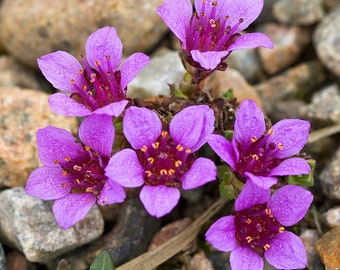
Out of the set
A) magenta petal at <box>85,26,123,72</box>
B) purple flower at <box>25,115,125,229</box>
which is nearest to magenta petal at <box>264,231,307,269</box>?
purple flower at <box>25,115,125,229</box>


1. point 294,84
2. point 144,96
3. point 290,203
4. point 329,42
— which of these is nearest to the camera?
point 290,203

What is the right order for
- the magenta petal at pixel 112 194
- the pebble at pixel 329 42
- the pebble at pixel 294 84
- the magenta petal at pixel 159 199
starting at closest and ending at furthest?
1. the magenta petal at pixel 159 199
2. the magenta petal at pixel 112 194
3. the pebble at pixel 329 42
4. the pebble at pixel 294 84

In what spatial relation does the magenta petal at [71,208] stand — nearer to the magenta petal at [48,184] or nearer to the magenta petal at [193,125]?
the magenta petal at [48,184]

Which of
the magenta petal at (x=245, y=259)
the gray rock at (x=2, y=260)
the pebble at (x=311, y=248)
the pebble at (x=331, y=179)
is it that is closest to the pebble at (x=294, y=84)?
the pebble at (x=331, y=179)

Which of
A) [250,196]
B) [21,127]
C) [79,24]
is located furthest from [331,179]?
[79,24]

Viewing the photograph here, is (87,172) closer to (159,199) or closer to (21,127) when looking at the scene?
(159,199)

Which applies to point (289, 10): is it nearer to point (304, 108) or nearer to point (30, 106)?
point (304, 108)
